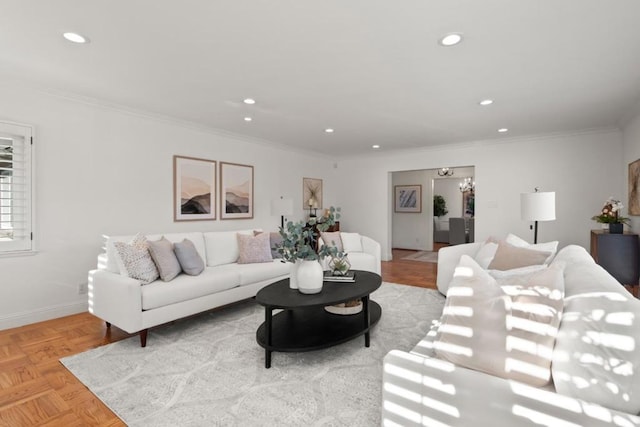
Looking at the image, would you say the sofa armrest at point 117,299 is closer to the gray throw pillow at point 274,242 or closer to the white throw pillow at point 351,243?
the gray throw pillow at point 274,242

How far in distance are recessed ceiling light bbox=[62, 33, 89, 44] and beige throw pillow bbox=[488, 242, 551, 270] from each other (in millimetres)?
3781

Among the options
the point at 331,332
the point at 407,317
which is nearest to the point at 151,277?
the point at 331,332

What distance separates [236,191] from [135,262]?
2.55 meters

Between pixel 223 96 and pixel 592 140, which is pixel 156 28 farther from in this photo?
pixel 592 140

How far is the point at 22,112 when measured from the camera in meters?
3.26

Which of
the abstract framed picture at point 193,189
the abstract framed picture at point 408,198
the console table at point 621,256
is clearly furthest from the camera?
the abstract framed picture at point 408,198

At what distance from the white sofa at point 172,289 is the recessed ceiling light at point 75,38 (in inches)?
70.8

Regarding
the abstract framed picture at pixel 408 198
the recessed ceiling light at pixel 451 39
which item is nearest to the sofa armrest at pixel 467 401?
the recessed ceiling light at pixel 451 39

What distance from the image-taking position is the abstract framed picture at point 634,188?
158 inches

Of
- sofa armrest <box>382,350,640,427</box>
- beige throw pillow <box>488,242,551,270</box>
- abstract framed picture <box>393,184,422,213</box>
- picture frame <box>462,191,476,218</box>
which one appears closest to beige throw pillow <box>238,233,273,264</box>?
beige throw pillow <box>488,242,551,270</box>

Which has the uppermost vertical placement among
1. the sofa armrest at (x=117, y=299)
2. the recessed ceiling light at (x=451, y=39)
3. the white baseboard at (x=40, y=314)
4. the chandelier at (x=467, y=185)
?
the recessed ceiling light at (x=451, y=39)

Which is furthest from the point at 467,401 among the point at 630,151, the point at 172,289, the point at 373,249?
the point at 630,151

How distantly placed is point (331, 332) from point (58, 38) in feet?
10.00

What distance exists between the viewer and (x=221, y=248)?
415cm
